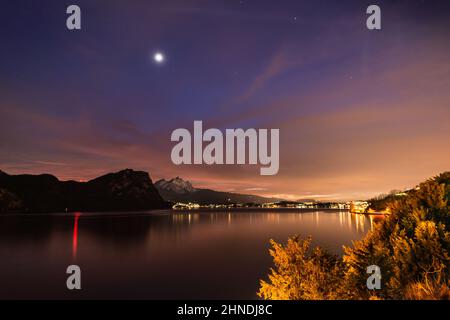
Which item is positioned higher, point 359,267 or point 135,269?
point 359,267

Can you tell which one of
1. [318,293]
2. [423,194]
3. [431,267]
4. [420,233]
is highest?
[423,194]

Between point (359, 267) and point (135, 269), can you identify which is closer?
point (359, 267)

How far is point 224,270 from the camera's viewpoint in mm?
42469

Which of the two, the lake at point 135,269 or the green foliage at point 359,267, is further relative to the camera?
the lake at point 135,269

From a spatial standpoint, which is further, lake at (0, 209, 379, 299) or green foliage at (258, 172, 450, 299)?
lake at (0, 209, 379, 299)

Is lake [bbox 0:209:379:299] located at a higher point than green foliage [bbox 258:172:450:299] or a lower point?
lower

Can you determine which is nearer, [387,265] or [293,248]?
[387,265]

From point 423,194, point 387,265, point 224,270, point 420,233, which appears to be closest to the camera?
point 387,265

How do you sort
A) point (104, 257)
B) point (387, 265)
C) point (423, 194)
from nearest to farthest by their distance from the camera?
1. point (387, 265)
2. point (423, 194)
3. point (104, 257)

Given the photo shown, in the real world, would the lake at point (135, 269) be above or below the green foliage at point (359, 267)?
below
